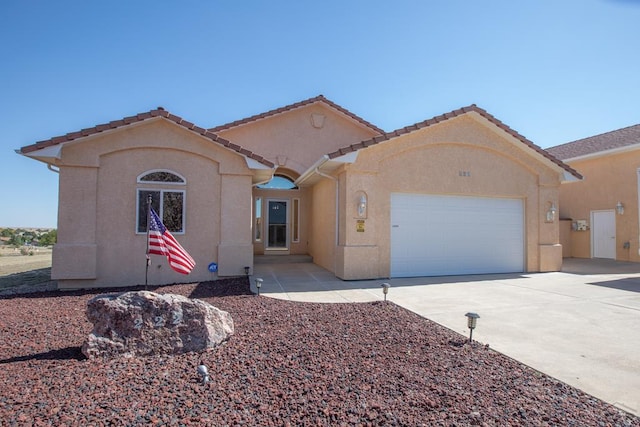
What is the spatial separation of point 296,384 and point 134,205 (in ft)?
25.6

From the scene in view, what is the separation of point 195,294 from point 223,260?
1824 mm

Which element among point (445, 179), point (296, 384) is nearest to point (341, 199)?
point (445, 179)

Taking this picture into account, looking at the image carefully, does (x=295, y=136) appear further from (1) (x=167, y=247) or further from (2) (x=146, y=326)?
(2) (x=146, y=326)

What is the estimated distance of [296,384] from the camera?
364cm

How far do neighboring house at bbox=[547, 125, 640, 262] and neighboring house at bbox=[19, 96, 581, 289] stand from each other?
592 centimetres

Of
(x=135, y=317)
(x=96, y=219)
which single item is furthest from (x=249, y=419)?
(x=96, y=219)

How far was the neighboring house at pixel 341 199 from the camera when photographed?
911 cm

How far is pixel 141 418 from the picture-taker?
3.02 metres

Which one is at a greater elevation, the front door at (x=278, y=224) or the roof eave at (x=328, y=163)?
the roof eave at (x=328, y=163)

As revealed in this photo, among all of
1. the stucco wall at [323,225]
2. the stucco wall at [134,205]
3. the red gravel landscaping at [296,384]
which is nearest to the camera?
the red gravel landscaping at [296,384]

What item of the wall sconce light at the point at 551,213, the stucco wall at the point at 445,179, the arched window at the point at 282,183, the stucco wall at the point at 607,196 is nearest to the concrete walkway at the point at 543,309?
the stucco wall at the point at 445,179

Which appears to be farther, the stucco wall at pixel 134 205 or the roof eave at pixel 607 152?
the roof eave at pixel 607 152

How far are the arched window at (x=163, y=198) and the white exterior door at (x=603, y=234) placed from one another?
61.7 feet

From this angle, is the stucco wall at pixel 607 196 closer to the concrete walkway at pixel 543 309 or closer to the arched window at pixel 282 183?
the concrete walkway at pixel 543 309
